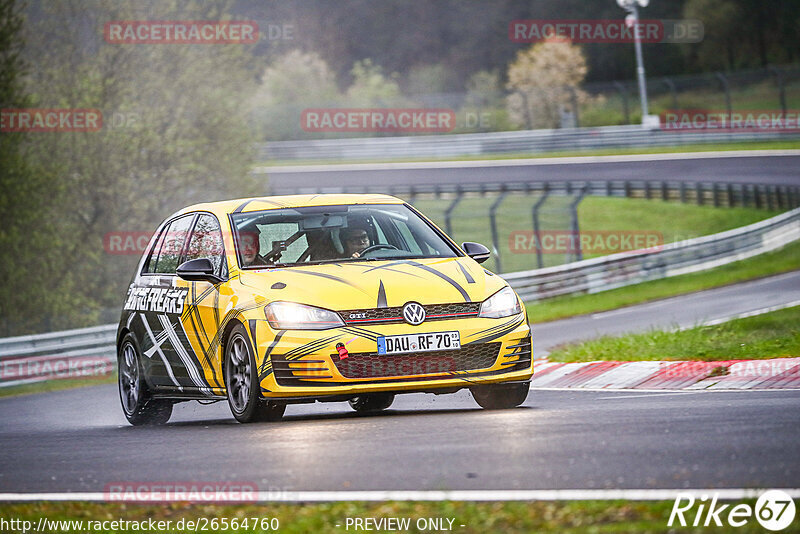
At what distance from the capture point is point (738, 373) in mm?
11078

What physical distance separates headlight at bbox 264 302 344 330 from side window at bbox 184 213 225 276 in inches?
42.4

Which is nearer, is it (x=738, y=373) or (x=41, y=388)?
(x=738, y=373)

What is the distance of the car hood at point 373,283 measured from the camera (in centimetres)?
898

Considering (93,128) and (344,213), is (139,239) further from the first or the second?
(344,213)

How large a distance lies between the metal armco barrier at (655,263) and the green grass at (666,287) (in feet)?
0.80

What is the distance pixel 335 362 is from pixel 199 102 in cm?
2764

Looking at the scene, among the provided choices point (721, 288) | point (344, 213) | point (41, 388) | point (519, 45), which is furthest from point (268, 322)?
point (519, 45)

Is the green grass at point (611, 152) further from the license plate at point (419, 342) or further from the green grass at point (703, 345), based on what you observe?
the license plate at point (419, 342)

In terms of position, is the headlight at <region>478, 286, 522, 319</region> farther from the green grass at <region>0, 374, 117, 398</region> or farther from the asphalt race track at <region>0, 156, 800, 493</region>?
the green grass at <region>0, 374, 117, 398</region>

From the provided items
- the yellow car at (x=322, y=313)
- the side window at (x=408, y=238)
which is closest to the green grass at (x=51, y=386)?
the yellow car at (x=322, y=313)

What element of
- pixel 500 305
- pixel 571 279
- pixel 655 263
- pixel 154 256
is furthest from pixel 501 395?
pixel 655 263

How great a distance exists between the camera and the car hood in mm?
8984

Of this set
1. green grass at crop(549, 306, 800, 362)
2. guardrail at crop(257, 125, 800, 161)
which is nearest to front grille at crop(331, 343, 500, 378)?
green grass at crop(549, 306, 800, 362)

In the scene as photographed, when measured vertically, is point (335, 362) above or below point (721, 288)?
above
